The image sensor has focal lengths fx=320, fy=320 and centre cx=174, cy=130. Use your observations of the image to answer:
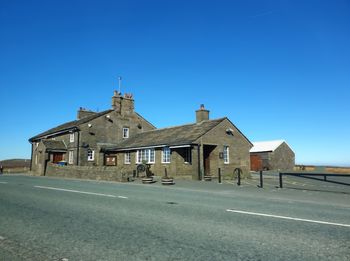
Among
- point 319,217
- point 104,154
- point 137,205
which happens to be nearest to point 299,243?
point 319,217

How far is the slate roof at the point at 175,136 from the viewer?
2809 centimetres

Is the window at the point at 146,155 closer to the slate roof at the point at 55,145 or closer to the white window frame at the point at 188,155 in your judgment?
the white window frame at the point at 188,155

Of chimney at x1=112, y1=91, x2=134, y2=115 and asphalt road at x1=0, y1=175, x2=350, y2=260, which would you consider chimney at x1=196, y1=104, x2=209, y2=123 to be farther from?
asphalt road at x1=0, y1=175, x2=350, y2=260

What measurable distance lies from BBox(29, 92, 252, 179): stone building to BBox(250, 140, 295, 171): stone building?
20324 mm

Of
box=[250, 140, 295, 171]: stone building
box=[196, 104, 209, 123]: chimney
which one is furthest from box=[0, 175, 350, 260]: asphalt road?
box=[250, 140, 295, 171]: stone building

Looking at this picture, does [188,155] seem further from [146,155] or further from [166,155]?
[146,155]

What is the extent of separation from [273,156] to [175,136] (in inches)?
1227

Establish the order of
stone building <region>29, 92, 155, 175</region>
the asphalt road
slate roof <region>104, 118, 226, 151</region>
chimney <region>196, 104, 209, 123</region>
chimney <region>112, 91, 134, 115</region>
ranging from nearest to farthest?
the asphalt road, slate roof <region>104, 118, 226, 151</region>, chimney <region>196, 104, 209, 123</region>, stone building <region>29, 92, 155, 175</region>, chimney <region>112, 91, 134, 115</region>

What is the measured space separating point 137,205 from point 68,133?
32.6 metres

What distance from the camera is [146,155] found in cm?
3197

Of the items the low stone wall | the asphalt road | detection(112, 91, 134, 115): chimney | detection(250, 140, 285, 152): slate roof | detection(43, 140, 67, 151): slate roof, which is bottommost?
the asphalt road

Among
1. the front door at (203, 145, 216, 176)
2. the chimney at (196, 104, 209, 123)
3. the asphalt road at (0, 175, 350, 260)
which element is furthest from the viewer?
the chimney at (196, 104, 209, 123)

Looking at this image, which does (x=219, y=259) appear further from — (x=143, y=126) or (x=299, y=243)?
(x=143, y=126)

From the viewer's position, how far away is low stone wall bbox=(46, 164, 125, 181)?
25295mm
